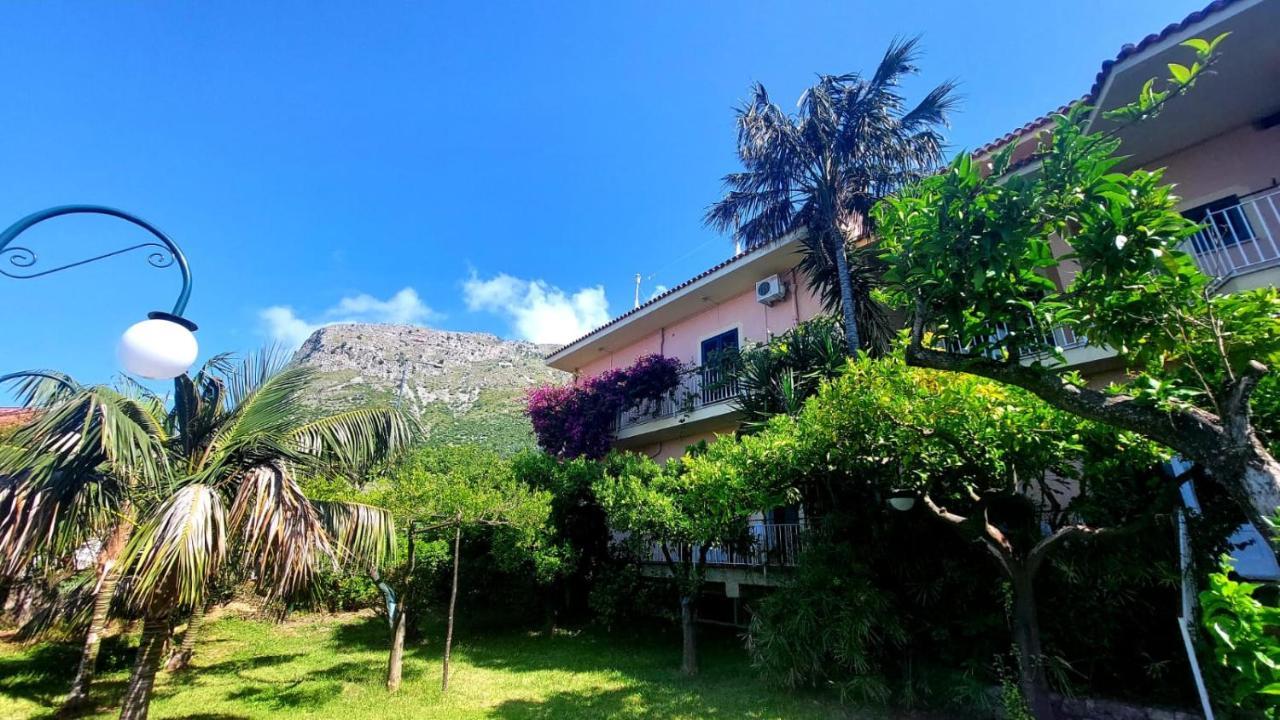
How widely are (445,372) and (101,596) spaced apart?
213 feet

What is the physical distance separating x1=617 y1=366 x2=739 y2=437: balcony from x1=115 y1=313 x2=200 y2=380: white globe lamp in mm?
9380

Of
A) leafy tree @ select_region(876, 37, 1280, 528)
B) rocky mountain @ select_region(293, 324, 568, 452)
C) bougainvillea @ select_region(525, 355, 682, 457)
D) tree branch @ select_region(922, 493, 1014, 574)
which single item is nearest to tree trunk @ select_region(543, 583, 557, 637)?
bougainvillea @ select_region(525, 355, 682, 457)

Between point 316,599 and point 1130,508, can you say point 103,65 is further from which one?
point 1130,508

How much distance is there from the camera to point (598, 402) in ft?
46.9

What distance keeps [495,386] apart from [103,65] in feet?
186

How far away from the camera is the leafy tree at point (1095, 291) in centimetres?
298

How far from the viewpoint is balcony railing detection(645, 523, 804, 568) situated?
9.95 metres

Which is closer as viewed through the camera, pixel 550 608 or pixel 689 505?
pixel 689 505

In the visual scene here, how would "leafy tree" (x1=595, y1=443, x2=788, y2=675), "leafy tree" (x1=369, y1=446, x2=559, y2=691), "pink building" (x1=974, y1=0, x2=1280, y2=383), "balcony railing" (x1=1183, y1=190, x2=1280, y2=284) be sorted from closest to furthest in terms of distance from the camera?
"pink building" (x1=974, y1=0, x2=1280, y2=383)
"balcony railing" (x1=1183, y1=190, x2=1280, y2=284)
"leafy tree" (x1=595, y1=443, x2=788, y2=675)
"leafy tree" (x1=369, y1=446, x2=559, y2=691)

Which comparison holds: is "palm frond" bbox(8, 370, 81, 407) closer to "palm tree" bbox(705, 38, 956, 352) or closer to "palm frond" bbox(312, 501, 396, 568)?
"palm frond" bbox(312, 501, 396, 568)

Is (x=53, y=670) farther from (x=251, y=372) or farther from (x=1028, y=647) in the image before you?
(x=1028, y=647)

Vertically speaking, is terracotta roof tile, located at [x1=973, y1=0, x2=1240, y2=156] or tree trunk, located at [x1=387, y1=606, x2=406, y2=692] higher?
terracotta roof tile, located at [x1=973, y1=0, x2=1240, y2=156]

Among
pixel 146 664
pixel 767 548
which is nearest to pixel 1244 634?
pixel 146 664

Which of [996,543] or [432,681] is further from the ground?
[996,543]
